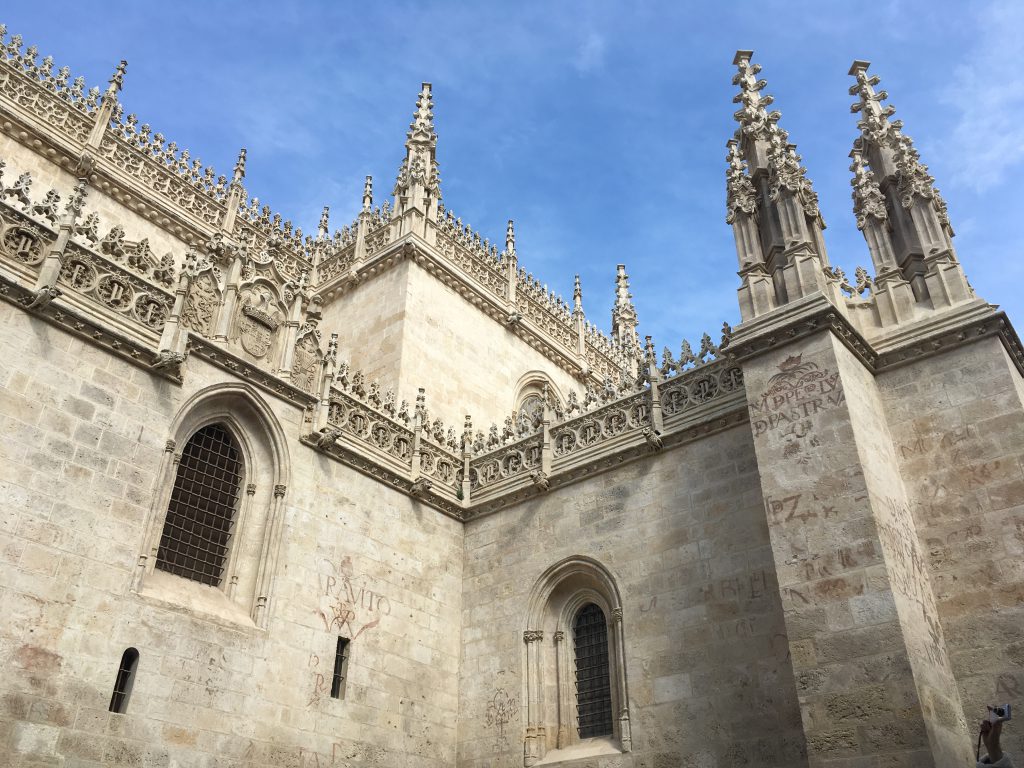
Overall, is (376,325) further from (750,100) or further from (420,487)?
(750,100)

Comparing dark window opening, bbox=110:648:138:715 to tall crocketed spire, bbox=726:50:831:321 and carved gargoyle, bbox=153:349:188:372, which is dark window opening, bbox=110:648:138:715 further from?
tall crocketed spire, bbox=726:50:831:321

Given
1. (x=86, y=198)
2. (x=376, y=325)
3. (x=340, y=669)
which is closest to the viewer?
(x=340, y=669)

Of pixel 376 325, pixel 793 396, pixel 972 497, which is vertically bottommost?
pixel 972 497

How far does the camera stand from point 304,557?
45.7 ft

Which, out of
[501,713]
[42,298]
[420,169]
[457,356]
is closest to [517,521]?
[501,713]

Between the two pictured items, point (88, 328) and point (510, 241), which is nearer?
point (88, 328)

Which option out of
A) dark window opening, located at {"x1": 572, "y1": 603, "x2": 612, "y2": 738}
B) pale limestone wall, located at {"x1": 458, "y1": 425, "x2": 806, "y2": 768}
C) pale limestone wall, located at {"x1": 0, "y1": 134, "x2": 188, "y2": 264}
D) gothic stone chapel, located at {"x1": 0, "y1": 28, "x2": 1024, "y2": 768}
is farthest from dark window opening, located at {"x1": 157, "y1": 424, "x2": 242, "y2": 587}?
dark window opening, located at {"x1": 572, "y1": 603, "x2": 612, "y2": 738}

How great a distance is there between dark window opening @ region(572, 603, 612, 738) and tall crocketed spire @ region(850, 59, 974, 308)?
776 cm

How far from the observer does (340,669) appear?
13.9 metres

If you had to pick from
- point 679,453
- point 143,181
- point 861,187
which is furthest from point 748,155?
point 143,181

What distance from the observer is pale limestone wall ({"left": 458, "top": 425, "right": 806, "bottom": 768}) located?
12.0 m

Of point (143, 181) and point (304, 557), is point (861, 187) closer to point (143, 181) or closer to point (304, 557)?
point (304, 557)

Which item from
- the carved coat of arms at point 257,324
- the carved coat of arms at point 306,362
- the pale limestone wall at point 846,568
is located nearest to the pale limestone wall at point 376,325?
the carved coat of arms at point 306,362

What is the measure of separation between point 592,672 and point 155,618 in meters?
7.35
